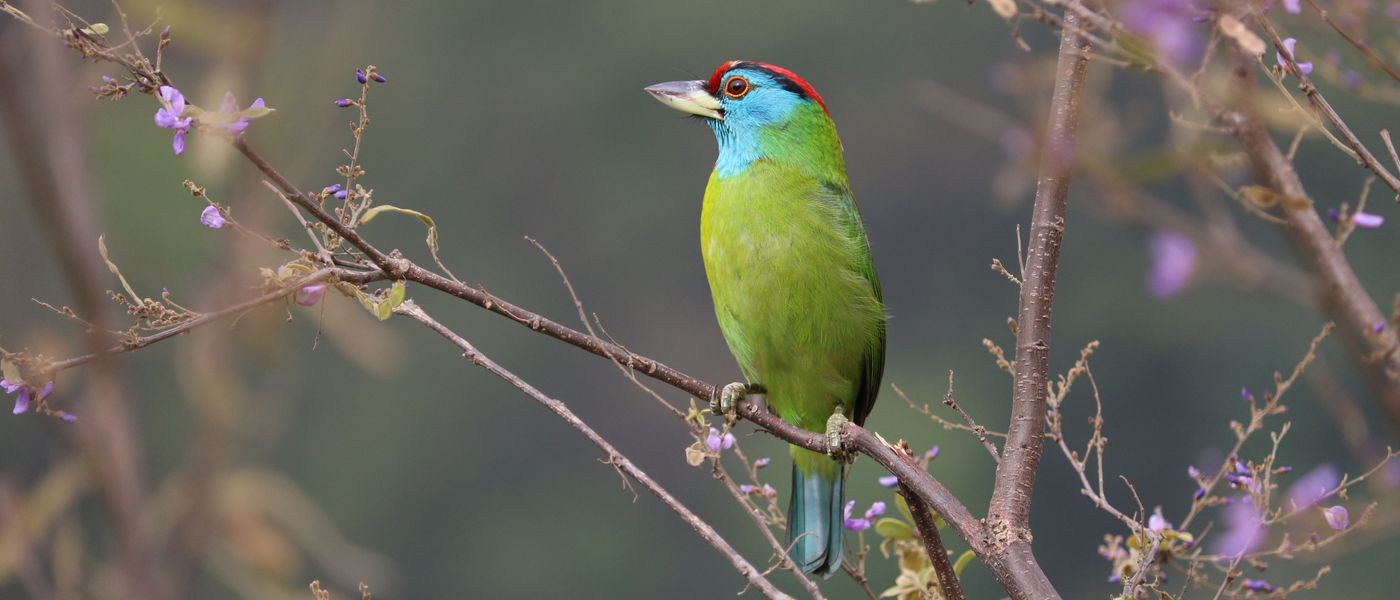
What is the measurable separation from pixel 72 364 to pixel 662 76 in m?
14.5

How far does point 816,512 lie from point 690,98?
2.45 feet

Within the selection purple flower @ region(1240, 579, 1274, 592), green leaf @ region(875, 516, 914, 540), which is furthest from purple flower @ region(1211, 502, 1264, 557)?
green leaf @ region(875, 516, 914, 540)

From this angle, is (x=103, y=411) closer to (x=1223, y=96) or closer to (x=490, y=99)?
(x=1223, y=96)

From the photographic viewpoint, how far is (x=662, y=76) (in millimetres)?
15266

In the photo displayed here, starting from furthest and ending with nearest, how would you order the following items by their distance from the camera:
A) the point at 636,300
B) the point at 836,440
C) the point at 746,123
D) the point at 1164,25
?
the point at 636,300
the point at 746,123
the point at 836,440
the point at 1164,25

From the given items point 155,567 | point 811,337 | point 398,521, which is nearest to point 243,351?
point 155,567

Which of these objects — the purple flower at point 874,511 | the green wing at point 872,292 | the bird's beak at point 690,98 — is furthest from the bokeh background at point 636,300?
the purple flower at point 874,511

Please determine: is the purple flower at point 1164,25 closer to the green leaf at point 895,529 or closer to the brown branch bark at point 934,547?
the brown branch bark at point 934,547

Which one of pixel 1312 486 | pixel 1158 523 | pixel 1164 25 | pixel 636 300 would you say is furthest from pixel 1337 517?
pixel 636 300

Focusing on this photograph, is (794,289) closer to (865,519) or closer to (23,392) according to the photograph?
(865,519)

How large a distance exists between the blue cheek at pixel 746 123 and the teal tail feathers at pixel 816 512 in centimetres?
45

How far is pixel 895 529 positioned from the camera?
1416 millimetres

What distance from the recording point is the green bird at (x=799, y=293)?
2.03m

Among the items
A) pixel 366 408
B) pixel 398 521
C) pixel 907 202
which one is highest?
pixel 907 202
